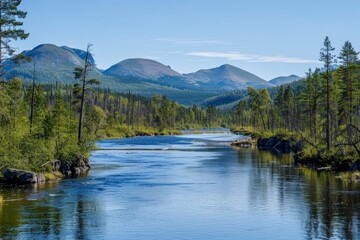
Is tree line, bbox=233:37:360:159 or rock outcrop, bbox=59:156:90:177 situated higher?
tree line, bbox=233:37:360:159

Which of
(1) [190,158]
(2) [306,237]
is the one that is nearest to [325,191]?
(2) [306,237]

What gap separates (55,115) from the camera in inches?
2662

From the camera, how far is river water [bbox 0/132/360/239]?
34.6m

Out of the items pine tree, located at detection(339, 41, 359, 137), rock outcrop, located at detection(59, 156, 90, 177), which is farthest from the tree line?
rock outcrop, located at detection(59, 156, 90, 177)

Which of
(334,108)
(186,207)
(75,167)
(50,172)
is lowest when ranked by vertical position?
(186,207)

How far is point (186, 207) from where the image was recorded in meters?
44.0

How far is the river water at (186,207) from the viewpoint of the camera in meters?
34.6

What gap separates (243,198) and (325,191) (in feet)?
27.8

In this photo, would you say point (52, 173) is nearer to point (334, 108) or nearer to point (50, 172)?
point (50, 172)

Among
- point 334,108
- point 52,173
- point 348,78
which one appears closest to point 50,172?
point 52,173

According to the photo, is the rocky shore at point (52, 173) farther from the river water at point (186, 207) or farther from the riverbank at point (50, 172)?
the river water at point (186, 207)

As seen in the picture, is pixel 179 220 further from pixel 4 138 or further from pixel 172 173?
pixel 172 173

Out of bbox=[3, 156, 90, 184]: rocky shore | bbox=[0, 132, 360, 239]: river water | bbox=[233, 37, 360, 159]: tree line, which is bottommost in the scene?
bbox=[0, 132, 360, 239]: river water

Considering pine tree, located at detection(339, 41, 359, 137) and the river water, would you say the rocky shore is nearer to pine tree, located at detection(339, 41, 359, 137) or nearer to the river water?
the river water
